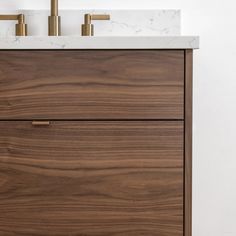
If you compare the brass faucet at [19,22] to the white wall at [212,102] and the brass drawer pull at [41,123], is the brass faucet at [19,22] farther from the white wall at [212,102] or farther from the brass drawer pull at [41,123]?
the brass drawer pull at [41,123]

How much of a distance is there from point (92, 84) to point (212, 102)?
0.58 metres

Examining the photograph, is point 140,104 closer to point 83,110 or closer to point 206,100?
point 83,110

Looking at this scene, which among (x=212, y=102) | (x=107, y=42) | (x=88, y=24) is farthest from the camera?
(x=212, y=102)

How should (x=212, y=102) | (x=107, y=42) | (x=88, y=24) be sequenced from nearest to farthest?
(x=107, y=42), (x=88, y=24), (x=212, y=102)

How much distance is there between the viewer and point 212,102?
1.45 metres

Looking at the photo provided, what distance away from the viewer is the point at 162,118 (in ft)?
3.40

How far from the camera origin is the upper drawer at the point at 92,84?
40.3 inches

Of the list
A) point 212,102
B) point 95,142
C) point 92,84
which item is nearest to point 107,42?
point 92,84

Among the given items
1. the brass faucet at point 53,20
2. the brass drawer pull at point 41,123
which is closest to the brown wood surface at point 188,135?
the brass drawer pull at point 41,123

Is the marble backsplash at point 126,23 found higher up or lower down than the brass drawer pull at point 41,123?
higher up

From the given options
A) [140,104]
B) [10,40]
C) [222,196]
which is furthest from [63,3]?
[222,196]

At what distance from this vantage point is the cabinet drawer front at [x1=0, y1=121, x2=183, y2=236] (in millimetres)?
1037


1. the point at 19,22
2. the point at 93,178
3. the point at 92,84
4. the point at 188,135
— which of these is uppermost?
the point at 19,22

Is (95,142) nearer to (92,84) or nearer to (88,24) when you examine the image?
(92,84)
